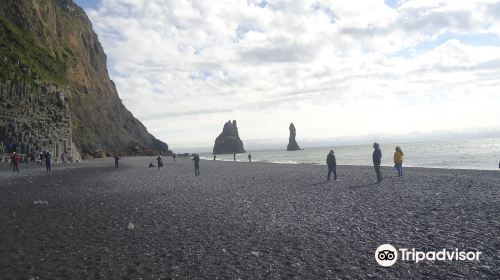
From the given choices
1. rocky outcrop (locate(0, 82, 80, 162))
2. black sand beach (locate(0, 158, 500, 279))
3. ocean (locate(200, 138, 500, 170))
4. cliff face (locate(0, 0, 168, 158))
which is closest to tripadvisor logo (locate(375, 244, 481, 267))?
A: black sand beach (locate(0, 158, 500, 279))

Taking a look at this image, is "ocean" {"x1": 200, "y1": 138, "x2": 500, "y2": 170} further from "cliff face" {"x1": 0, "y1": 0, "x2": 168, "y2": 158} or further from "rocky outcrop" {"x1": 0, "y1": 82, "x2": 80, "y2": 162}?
"rocky outcrop" {"x1": 0, "y1": 82, "x2": 80, "y2": 162}

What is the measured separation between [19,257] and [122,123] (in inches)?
3776

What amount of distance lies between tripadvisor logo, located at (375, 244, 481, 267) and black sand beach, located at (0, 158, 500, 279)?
211 millimetres

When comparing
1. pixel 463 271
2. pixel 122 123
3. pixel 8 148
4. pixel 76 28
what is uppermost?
pixel 76 28

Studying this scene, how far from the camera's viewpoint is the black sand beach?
22.6ft

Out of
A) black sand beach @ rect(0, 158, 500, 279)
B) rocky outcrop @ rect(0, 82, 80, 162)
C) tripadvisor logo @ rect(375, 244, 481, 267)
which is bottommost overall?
tripadvisor logo @ rect(375, 244, 481, 267)

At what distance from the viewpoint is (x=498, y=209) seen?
41.1ft

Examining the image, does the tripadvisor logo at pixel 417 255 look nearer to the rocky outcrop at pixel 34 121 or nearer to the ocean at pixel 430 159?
the ocean at pixel 430 159

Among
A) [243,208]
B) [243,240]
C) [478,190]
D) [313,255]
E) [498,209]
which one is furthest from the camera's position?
[478,190]

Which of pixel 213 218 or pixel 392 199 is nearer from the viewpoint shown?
pixel 213 218

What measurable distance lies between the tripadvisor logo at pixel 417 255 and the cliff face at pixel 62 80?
41584 mm

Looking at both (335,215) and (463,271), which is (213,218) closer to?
(335,215)

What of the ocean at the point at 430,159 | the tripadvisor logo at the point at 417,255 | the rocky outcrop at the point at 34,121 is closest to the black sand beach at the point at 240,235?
the tripadvisor logo at the point at 417,255

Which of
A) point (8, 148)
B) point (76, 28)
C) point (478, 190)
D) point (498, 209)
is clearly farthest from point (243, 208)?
point (76, 28)
